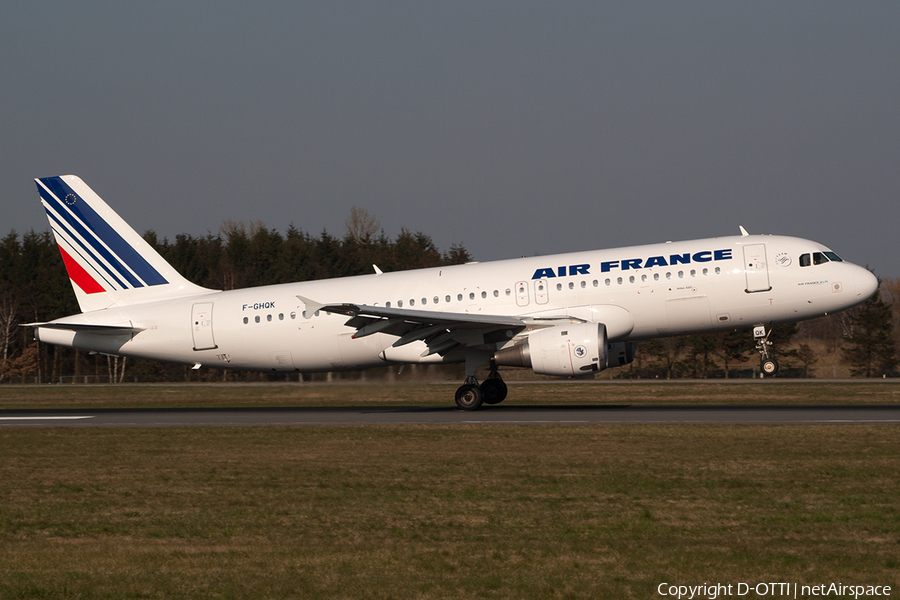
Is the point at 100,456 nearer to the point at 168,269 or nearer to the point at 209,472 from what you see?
the point at 209,472

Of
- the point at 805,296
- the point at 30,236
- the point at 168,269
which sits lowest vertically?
the point at 805,296

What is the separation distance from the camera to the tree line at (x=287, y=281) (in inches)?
2751

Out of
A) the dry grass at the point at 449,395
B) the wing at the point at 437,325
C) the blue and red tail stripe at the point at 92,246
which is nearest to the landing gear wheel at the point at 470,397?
the wing at the point at 437,325

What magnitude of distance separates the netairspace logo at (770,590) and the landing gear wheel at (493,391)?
22318mm

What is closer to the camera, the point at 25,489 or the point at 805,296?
the point at 25,489

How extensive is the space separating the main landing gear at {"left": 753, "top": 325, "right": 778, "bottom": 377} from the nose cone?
2.90 m

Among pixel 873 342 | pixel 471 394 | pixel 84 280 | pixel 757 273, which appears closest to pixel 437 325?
pixel 471 394

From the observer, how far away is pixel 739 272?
27.8 meters

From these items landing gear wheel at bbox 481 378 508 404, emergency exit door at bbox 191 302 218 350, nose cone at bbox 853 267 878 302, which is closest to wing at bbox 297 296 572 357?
landing gear wheel at bbox 481 378 508 404

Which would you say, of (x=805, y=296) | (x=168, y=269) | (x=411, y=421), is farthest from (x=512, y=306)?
(x=168, y=269)

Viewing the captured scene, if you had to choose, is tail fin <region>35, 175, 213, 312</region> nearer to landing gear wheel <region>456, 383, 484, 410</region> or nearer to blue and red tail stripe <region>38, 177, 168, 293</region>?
blue and red tail stripe <region>38, 177, 168, 293</region>

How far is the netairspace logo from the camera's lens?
8406mm

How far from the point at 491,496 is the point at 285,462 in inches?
221

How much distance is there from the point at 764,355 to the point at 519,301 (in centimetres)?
757
